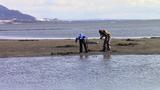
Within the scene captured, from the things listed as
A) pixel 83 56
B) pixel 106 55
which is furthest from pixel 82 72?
pixel 106 55

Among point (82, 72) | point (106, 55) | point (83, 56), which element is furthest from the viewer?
point (106, 55)

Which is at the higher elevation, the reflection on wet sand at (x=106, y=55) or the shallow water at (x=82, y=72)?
the shallow water at (x=82, y=72)

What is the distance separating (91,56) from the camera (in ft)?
123

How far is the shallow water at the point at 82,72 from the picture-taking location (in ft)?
73.3

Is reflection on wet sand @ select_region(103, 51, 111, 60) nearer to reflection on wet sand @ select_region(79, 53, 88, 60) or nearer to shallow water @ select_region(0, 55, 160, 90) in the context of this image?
shallow water @ select_region(0, 55, 160, 90)

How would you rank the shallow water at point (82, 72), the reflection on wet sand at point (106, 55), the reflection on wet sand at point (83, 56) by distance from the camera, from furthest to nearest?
the reflection on wet sand at point (83, 56), the reflection on wet sand at point (106, 55), the shallow water at point (82, 72)

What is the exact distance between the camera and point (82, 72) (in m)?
27.3

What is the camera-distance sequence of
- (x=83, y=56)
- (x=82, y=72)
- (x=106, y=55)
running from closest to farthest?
(x=82, y=72) → (x=83, y=56) → (x=106, y=55)

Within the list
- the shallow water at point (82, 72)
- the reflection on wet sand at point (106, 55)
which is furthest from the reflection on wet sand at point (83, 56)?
the reflection on wet sand at point (106, 55)

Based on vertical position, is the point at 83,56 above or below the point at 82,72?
below

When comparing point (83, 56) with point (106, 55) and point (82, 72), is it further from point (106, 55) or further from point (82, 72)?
point (82, 72)

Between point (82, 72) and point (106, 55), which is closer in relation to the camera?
point (82, 72)

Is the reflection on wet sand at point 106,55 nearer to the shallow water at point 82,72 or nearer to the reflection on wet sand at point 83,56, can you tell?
the shallow water at point 82,72

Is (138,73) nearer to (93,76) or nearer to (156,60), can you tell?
(93,76)
